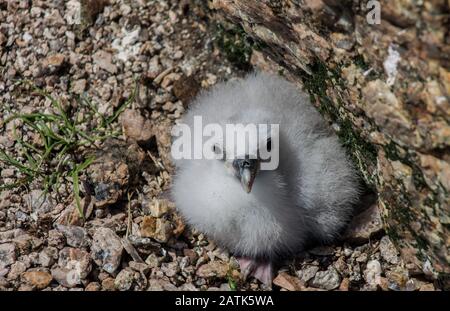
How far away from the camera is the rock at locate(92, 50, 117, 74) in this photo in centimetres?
441

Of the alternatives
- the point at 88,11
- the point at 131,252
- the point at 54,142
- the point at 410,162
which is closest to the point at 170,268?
the point at 131,252

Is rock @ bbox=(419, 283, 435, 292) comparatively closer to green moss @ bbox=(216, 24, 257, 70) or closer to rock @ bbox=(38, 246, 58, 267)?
green moss @ bbox=(216, 24, 257, 70)

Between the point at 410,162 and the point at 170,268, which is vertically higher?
the point at 410,162

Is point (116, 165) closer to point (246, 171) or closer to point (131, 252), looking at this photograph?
point (131, 252)

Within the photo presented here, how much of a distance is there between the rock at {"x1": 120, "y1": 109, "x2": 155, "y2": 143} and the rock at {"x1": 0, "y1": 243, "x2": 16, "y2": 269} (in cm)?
111

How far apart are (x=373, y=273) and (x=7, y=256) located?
7.34 feet

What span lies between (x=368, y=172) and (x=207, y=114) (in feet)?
3.59

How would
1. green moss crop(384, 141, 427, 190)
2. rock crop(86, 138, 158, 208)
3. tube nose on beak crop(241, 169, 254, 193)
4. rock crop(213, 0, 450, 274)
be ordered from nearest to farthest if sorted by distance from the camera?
rock crop(213, 0, 450, 274)
green moss crop(384, 141, 427, 190)
tube nose on beak crop(241, 169, 254, 193)
rock crop(86, 138, 158, 208)

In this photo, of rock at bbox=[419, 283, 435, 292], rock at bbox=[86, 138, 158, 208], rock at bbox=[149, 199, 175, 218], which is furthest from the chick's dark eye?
rock at bbox=[419, 283, 435, 292]

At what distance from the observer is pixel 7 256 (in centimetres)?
357

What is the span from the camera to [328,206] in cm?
377

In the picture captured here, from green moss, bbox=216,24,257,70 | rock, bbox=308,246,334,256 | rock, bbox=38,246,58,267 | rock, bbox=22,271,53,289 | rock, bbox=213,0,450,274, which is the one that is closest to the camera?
rock, bbox=213,0,450,274

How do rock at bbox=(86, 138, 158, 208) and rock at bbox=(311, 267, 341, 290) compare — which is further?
rock at bbox=(86, 138, 158, 208)

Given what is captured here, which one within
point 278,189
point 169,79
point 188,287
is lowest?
point 188,287
